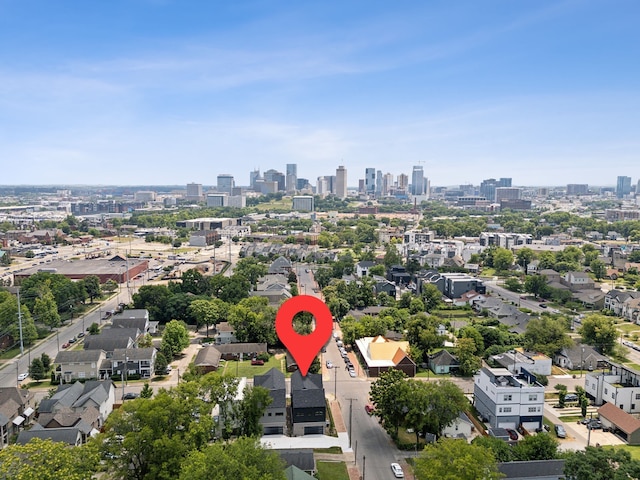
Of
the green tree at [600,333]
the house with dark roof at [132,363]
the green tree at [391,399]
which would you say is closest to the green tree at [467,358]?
the green tree at [391,399]

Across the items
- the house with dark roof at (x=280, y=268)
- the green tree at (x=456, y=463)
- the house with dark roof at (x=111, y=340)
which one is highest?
the green tree at (x=456, y=463)

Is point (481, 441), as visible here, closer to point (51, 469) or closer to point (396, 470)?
point (396, 470)

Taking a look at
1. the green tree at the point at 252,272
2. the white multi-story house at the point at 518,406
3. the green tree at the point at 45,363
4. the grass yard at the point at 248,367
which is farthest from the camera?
the green tree at the point at 252,272

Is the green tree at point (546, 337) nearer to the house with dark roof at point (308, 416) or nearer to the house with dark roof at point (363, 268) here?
the house with dark roof at point (308, 416)

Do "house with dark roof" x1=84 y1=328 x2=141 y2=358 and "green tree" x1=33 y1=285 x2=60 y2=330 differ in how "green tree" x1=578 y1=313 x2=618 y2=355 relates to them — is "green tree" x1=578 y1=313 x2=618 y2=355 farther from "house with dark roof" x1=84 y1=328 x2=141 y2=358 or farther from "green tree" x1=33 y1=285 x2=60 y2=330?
"green tree" x1=33 y1=285 x2=60 y2=330

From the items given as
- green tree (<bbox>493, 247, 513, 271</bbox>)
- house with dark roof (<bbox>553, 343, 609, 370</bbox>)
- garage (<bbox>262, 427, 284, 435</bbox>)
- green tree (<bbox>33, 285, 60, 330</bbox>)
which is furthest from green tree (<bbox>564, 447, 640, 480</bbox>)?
green tree (<bbox>493, 247, 513, 271</bbox>)

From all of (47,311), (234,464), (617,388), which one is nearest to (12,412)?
(234,464)
